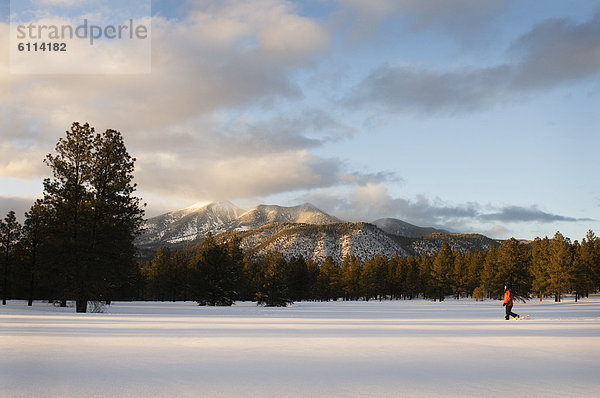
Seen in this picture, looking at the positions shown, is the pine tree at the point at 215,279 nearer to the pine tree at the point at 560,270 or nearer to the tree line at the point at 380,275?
the tree line at the point at 380,275

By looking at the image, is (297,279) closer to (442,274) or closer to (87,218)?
(442,274)

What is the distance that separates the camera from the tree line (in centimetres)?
6369

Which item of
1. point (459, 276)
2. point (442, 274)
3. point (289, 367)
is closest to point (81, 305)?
point (289, 367)

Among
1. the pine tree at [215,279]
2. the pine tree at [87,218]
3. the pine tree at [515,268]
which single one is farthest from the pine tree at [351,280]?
the pine tree at [87,218]

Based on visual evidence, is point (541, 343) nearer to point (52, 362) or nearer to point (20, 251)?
point (52, 362)

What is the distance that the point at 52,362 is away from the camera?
10828 mm

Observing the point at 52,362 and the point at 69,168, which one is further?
the point at 69,168

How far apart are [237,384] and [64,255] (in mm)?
32158

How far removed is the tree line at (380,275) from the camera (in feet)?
209

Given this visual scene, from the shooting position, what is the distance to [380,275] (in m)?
126

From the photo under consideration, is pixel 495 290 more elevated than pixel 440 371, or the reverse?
pixel 440 371

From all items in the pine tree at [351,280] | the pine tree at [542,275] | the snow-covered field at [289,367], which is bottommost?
the pine tree at [351,280]

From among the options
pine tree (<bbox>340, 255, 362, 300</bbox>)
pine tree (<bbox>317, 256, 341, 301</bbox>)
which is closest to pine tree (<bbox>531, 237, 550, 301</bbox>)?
pine tree (<bbox>340, 255, 362, 300</bbox>)

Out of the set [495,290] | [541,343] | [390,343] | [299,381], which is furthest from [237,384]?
[495,290]
